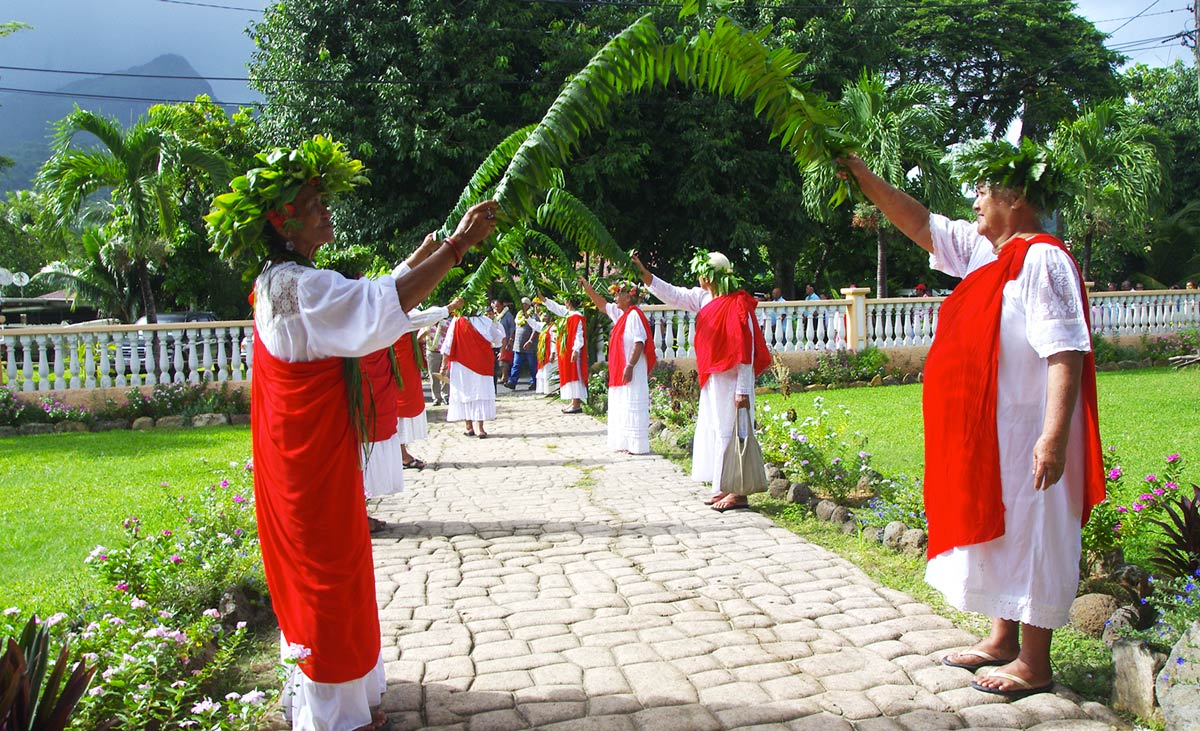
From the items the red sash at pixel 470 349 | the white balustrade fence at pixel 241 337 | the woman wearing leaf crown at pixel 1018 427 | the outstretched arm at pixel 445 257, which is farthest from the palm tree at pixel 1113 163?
the outstretched arm at pixel 445 257

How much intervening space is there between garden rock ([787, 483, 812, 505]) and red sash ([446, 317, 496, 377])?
6331 mm

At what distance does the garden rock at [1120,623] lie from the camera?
3953 millimetres

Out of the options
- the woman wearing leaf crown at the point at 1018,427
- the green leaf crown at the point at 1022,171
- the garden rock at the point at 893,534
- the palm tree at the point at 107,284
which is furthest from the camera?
the palm tree at the point at 107,284

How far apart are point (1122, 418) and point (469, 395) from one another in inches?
330

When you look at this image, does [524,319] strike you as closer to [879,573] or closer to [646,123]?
[646,123]

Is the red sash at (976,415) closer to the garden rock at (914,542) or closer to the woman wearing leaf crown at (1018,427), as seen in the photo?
the woman wearing leaf crown at (1018,427)

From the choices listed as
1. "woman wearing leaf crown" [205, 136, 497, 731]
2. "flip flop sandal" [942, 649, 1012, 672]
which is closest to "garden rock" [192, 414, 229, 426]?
"woman wearing leaf crown" [205, 136, 497, 731]

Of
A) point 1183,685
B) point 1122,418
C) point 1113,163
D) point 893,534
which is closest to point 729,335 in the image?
point 893,534

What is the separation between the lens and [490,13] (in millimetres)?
17953

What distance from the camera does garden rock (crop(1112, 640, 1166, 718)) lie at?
3359 mm

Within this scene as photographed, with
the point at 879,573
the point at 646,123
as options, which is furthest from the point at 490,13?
the point at 879,573

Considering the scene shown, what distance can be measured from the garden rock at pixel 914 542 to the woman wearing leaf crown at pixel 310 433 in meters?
3.60

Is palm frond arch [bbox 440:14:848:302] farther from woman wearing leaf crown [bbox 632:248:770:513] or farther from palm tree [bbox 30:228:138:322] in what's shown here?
palm tree [bbox 30:228:138:322]

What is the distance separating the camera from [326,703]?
3.28 metres
